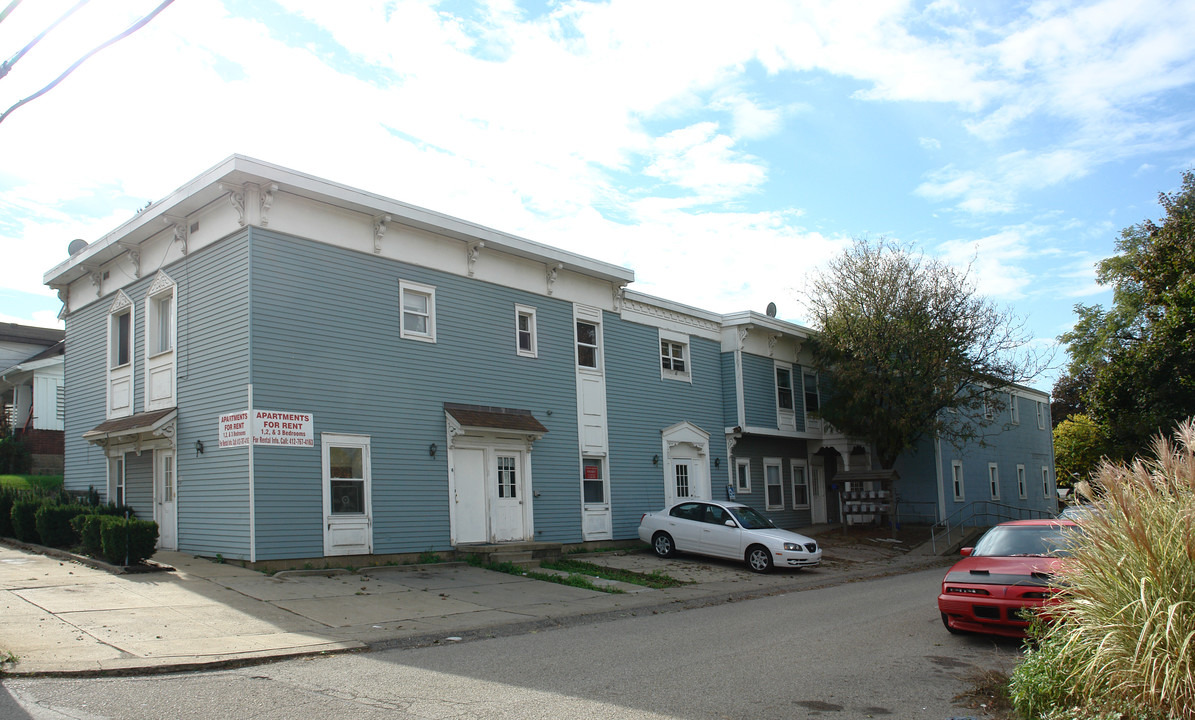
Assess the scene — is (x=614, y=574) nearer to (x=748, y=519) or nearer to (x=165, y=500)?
(x=748, y=519)

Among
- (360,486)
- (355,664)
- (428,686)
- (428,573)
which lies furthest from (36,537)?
(428,686)

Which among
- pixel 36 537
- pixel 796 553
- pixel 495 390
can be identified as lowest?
pixel 796 553

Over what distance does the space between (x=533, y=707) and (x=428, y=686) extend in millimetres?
1324

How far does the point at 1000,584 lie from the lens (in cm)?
948

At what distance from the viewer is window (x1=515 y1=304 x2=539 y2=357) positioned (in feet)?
65.7

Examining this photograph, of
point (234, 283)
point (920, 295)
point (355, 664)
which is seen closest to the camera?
point (355, 664)

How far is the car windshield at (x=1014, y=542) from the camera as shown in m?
10.4

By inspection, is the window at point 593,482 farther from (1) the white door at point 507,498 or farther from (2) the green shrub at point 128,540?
(2) the green shrub at point 128,540

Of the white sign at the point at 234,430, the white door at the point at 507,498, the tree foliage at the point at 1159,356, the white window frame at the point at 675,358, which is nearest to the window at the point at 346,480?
the white sign at the point at 234,430

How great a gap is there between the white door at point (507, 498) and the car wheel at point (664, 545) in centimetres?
333

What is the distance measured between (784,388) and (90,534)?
805 inches

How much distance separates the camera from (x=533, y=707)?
680cm

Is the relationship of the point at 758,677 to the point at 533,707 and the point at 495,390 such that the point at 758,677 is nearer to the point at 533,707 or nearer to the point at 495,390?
the point at 533,707

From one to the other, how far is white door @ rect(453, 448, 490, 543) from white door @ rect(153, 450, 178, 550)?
18.0 feet
